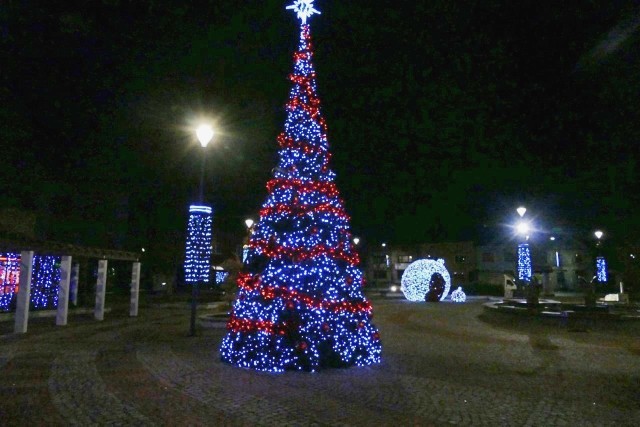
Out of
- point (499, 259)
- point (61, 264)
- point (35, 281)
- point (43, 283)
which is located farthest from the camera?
point (499, 259)

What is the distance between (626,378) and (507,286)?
3214cm

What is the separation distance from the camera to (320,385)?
8.59 metres

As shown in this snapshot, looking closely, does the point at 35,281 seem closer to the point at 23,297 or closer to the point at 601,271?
the point at 23,297

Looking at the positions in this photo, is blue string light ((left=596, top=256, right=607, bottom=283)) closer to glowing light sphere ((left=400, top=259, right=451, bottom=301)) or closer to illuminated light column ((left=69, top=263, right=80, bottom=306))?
glowing light sphere ((left=400, top=259, right=451, bottom=301))

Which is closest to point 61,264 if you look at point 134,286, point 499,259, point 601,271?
point 134,286

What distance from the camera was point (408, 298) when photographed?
1437 inches

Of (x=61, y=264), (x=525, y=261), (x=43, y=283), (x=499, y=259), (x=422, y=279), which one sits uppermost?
(x=499, y=259)

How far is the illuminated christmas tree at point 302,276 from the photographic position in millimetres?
9898

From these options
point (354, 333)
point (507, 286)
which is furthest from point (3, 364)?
point (507, 286)

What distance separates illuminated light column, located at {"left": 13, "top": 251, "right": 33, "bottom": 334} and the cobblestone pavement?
0.56 m

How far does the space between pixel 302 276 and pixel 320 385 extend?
7.55 ft

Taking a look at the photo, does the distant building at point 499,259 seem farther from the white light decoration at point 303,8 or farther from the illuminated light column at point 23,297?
the white light decoration at point 303,8

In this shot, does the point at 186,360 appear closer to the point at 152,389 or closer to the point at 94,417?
the point at 152,389

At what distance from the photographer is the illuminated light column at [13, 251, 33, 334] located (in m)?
14.7
